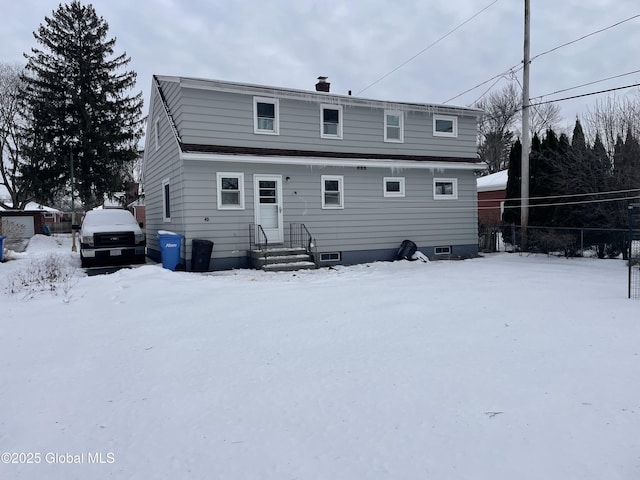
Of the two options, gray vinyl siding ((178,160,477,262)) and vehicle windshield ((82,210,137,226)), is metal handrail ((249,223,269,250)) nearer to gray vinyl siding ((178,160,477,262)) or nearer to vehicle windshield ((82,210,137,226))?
gray vinyl siding ((178,160,477,262))

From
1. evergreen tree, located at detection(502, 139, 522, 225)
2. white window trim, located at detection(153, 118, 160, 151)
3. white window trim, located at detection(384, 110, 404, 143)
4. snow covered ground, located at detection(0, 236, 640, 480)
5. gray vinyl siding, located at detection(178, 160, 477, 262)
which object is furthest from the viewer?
evergreen tree, located at detection(502, 139, 522, 225)

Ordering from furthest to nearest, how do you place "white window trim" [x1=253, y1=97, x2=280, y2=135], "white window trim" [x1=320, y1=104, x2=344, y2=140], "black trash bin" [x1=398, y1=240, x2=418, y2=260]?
1. "black trash bin" [x1=398, y1=240, x2=418, y2=260]
2. "white window trim" [x1=320, y1=104, x2=344, y2=140]
3. "white window trim" [x1=253, y1=97, x2=280, y2=135]

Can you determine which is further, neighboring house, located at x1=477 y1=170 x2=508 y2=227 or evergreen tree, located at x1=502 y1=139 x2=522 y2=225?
neighboring house, located at x1=477 y1=170 x2=508 y2=227

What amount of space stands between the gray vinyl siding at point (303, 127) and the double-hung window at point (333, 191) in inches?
40.1

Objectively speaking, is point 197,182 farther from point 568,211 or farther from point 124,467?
point 568,211

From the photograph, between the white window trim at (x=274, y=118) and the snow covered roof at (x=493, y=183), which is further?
the snow covered roof at (x=493, y=183)

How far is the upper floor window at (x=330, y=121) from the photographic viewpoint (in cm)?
1463

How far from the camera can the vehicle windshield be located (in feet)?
47.0

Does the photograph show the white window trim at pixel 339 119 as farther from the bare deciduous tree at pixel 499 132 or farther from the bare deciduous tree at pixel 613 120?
the bare deciduous tree at pixel 499 132

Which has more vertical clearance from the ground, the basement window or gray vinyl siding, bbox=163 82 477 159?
gray vinyl siding, bbox=163 82 477 159

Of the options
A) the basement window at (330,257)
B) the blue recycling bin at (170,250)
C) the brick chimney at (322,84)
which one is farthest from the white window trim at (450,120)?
the blue recycling bin at (170,250)

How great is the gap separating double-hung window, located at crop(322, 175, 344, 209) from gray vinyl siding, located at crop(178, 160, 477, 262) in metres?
0.15

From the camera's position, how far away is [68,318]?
6629 mm

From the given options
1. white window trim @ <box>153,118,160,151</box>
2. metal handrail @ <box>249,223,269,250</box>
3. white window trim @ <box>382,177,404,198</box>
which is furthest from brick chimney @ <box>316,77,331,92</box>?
metal handrail @ <box>249,223,269,250</box>
